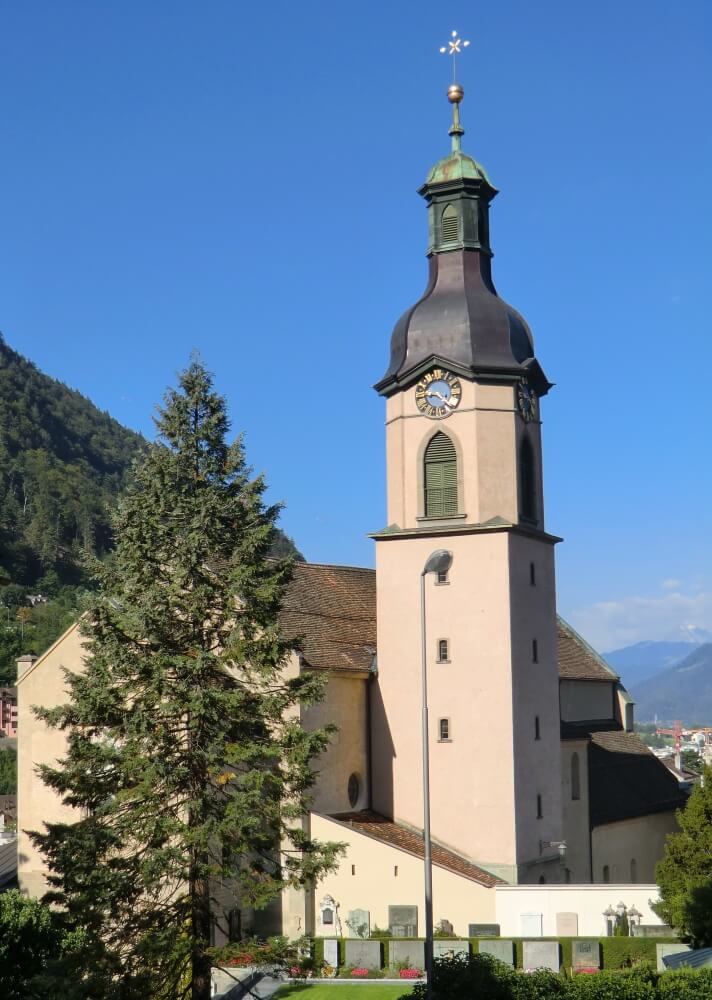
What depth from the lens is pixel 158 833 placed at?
25094 mm

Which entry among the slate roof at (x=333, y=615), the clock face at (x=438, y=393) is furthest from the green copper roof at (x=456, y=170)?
the slate roof at (x=333, y=615)

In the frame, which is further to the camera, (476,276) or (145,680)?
(476,276)

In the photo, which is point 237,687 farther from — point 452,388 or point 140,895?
point 452,388

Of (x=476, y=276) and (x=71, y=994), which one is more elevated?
(x=476, y=276)

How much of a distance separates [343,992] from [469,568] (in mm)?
12696

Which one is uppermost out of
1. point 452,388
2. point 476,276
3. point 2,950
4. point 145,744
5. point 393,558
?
point 476,276

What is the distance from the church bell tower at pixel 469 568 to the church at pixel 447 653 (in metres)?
0.06

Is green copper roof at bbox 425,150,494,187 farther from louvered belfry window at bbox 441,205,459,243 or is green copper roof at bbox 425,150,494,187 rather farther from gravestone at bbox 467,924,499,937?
gravestone at bbox 467,924,499,937

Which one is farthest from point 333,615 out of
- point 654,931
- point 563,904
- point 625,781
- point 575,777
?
point 625,781

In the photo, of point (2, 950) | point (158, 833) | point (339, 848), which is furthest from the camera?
point (2, 950)

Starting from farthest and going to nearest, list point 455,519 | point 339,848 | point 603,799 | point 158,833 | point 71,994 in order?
point 603,799 < point 455,519 < point 339,848 < point 158,833 < point 71,994

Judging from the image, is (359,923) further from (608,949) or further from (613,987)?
(613,987)

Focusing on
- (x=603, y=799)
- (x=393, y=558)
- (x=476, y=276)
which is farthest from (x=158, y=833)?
(x=603, y=799)

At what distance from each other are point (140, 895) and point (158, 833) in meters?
1.40
